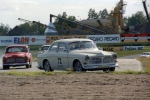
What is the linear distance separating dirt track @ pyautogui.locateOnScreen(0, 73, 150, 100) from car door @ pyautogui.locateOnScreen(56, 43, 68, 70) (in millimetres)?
4997

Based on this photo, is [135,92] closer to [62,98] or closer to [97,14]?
[62,98]

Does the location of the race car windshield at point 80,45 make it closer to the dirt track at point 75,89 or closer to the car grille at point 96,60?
the car grille at point 96,60

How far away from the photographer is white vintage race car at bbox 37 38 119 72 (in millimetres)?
19344

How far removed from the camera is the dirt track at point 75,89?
10.6 m

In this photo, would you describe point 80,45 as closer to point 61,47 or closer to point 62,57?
point 61,47

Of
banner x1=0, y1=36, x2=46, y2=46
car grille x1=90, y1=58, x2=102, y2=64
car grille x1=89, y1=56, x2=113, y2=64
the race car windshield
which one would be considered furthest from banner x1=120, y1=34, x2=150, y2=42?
car grille x1=90, y1=58, x2=102, y2=64

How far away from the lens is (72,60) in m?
19.6

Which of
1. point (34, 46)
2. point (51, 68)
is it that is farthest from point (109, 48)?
point (51, 68)

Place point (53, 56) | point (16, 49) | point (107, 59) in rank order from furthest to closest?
point (16, 49) → point (53, 56) → point (107, 59)

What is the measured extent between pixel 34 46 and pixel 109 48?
1042 cm

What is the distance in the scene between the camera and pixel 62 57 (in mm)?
20219

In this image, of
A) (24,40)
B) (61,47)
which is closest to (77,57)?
(61,47)

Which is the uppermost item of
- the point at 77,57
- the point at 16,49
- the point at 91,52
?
the point at 16,49

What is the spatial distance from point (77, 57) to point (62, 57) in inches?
40.9
